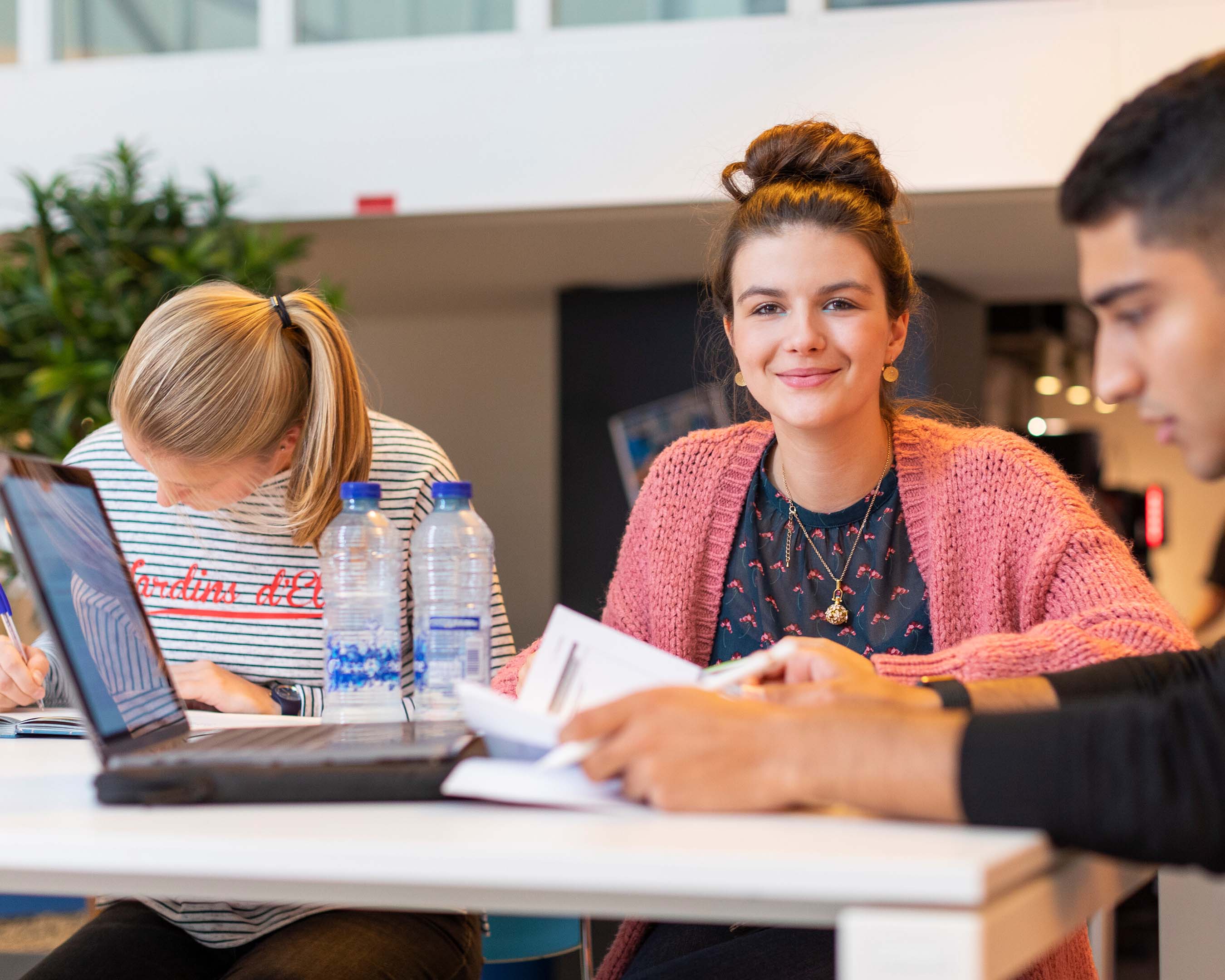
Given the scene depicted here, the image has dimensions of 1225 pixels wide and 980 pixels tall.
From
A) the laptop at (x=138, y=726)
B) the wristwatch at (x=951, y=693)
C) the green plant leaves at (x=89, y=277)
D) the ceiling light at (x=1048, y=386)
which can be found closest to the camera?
the laptop at (x=138, y=726)

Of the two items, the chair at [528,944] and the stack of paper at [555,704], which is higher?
the stack of paper at [555,704]

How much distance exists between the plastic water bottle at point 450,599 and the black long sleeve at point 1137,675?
1.87 feet

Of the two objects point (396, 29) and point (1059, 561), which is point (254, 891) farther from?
point (396, 29)

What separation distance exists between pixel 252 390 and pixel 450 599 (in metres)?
0.44

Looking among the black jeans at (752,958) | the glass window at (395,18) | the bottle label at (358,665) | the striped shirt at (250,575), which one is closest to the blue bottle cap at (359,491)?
the bottle label at (358,665)

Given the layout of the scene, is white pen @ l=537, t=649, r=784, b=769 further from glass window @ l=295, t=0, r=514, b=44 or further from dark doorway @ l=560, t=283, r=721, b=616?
dark doorway @ l=560, t=283, r=721, b=616

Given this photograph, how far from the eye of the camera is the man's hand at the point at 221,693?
155 centimetres

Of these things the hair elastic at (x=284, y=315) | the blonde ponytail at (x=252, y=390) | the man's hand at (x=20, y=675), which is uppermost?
the hair elastic at (x=284, y=315)

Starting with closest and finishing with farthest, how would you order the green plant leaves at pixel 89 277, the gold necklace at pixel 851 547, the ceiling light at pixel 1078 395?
the gold necklace at pixel 851 547 < the green plant leaves at pixel 89 277 < the ceiling light at pixel 1078 395

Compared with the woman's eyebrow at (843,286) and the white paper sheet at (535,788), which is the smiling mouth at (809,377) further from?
the white paper sheet at (535,788)

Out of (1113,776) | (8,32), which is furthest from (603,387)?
(1113,776)

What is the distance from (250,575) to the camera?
176 cm

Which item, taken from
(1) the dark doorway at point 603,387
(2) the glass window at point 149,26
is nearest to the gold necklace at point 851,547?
(2) the glass window at point 149,26

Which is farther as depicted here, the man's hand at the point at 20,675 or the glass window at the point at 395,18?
the glass window at the point at 395,18
